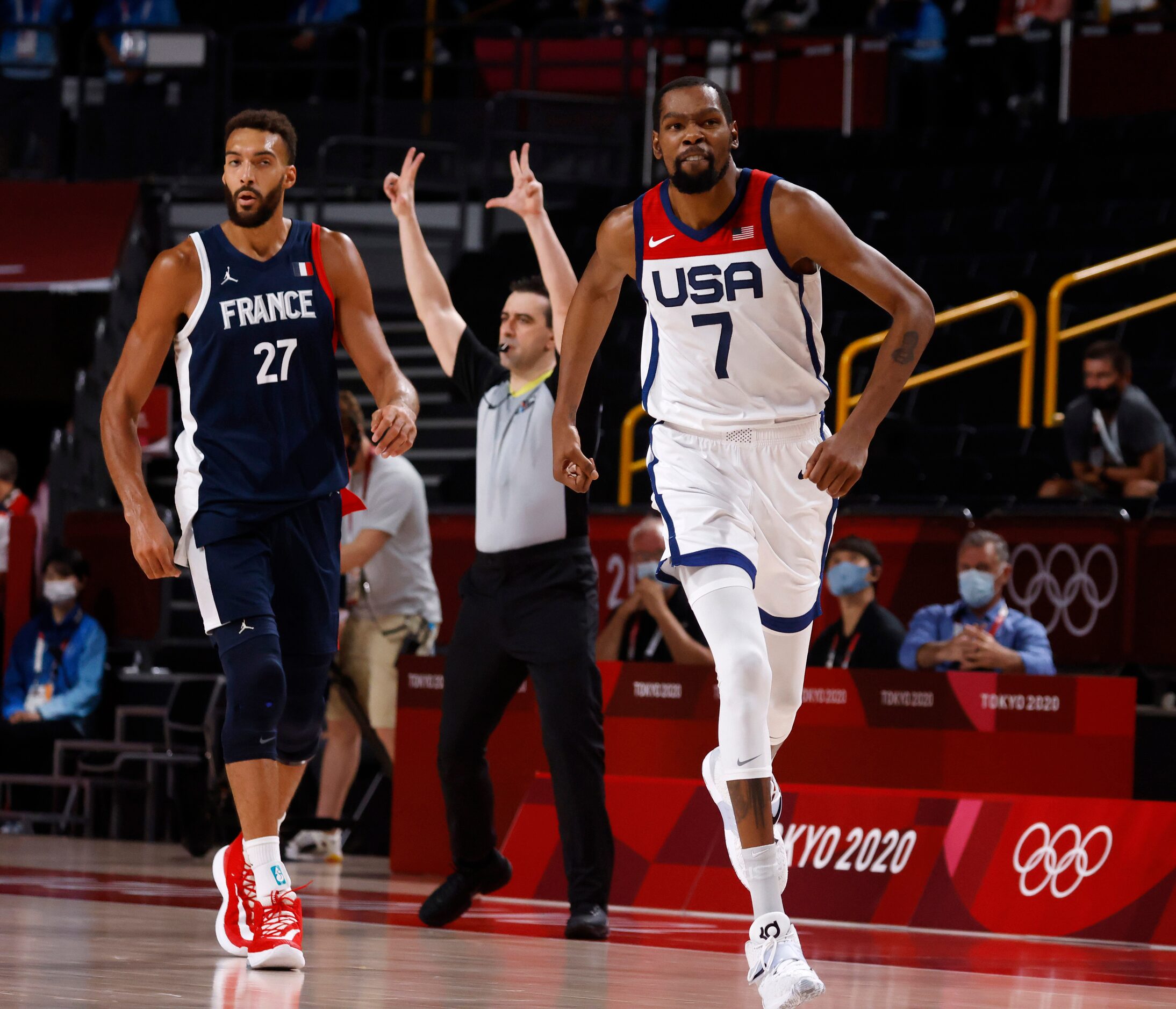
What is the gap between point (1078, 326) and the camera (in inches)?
523

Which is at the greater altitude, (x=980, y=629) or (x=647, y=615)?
(x=980, y=629)

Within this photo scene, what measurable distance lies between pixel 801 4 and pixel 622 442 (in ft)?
23.0

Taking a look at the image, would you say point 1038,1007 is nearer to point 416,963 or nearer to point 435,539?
point 416,963

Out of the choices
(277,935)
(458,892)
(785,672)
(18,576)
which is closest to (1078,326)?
(18,576)

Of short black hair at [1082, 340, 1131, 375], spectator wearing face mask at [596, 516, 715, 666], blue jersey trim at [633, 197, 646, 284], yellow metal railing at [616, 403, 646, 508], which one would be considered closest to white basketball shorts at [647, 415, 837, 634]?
blue jersey trim at [633, 197, 646, 284]

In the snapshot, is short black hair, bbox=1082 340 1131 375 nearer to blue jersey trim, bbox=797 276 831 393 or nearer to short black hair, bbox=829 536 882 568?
short black hair, bbox=829 536 882 568

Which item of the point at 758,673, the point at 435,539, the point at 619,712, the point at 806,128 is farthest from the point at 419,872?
the point at 806,128

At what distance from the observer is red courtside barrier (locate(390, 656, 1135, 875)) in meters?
7.71

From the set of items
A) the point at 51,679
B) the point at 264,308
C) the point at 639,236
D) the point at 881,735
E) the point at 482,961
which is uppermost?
the point at 639,236

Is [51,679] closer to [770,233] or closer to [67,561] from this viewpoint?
[67,561]

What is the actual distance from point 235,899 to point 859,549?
4.11m

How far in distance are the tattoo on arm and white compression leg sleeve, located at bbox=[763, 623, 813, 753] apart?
809 millimetres

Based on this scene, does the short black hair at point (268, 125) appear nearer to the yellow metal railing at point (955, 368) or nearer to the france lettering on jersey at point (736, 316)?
the france lettering on jersey at point (736, 316)

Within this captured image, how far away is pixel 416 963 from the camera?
5.44m
